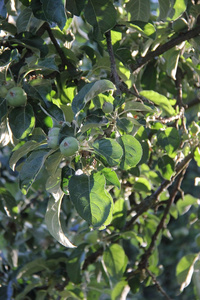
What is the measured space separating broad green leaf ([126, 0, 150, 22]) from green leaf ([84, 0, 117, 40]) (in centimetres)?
18

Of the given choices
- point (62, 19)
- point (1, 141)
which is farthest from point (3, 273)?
point (62, 19)

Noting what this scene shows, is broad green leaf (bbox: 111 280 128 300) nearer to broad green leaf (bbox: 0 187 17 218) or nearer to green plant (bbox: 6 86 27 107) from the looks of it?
broad green leaf (bbox: 0 187 17 218)

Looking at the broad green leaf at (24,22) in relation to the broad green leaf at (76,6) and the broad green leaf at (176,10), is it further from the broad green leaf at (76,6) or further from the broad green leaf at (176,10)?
the broad green leaf at (176,10)

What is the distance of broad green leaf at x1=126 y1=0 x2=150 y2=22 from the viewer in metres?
1.18

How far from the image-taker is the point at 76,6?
3.17 ft

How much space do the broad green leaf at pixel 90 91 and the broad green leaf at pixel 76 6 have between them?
21 centimetres

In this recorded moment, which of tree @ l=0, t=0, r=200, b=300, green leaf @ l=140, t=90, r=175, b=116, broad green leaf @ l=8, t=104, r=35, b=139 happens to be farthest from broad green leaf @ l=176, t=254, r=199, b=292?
broad green leaf @ l=8, t=104, r=35, b=139

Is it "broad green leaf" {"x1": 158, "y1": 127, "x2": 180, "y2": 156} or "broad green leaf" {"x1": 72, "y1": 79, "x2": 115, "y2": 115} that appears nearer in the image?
"broad green leaf" {"x1": 72, "y1": 79, "x2": 115, "y2": 115}

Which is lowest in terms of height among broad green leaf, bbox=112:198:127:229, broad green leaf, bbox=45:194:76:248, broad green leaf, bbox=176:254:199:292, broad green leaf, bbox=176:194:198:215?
broad green leaf, bbox=176:254:199:292

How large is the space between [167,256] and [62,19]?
4671 millimetres

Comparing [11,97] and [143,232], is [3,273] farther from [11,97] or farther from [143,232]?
[11,97]

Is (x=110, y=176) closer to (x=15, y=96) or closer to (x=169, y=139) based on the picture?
(x=15, y=96)

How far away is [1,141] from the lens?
1.07 m

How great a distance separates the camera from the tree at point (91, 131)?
0.83 metres
